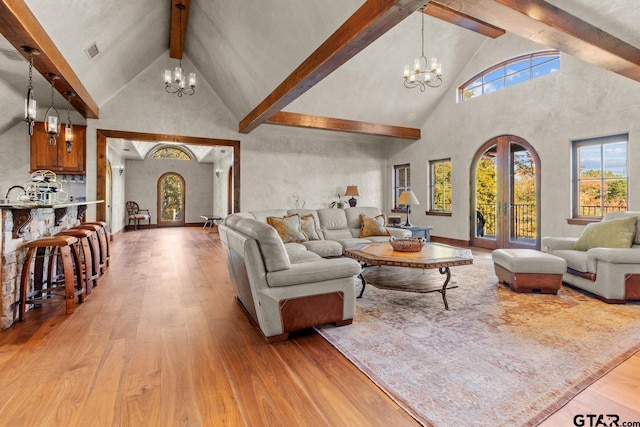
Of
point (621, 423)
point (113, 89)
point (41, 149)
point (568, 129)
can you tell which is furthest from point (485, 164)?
point (41, 149)

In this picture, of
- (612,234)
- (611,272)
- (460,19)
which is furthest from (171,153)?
(611,272)

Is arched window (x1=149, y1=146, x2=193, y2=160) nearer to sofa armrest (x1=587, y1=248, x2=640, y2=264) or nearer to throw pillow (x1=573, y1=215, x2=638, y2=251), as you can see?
throw pillow (x1=573, y1=215, x2=638, y2=251)

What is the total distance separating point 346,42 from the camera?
11.1 feet

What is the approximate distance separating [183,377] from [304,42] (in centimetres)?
394

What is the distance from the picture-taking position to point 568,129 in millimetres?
5449

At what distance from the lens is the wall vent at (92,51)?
454 centimetres

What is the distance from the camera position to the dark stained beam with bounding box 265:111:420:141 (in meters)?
6.95

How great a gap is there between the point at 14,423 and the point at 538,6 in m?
4.76

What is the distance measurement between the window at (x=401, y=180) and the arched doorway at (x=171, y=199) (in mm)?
8081

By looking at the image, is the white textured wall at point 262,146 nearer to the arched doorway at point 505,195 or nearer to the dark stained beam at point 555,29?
the arched doorway at point 505,195

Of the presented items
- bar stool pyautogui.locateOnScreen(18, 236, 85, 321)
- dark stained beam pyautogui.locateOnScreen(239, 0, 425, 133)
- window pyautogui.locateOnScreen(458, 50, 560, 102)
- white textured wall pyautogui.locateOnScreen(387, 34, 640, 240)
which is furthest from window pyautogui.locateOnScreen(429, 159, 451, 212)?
bar stool pyautogui.locateOnScreen(18, 236, 85, 321)

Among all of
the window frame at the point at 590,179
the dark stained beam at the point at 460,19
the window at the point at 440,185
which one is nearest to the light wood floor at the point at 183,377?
the window frame at the point at 590,179

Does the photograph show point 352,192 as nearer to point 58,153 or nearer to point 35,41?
point 58,153

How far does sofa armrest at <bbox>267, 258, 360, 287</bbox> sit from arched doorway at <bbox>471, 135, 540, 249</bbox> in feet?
16.6
